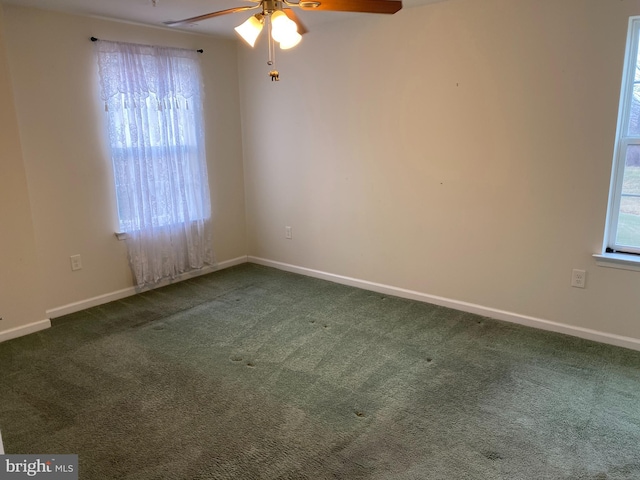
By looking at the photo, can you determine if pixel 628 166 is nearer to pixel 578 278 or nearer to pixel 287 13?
pixel 578 278

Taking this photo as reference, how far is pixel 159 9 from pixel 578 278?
3.55m

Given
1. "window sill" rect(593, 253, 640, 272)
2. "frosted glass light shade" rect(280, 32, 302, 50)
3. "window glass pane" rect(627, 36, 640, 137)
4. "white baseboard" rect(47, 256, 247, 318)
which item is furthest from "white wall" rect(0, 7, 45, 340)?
"window glass pane" rect(627, 36, 640, 137)

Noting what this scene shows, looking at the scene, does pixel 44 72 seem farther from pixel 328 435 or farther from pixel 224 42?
pixel 328 435

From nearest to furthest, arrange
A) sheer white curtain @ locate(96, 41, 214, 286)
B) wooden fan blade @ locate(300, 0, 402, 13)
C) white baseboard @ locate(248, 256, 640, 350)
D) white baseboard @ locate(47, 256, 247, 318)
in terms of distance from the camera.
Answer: wooden fan blade @ locate(300, 0, 402, 13) → white baseboard @ locate(248, 256, 640, 350) → white baseboard @ locate(47, 256, 247, 318) → sheer white curtain @ locate(96, 41, 214, 286)

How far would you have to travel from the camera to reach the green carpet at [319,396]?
2.07 meters

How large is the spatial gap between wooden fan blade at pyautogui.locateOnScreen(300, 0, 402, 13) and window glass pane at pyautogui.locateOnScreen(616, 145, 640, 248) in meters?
1.85

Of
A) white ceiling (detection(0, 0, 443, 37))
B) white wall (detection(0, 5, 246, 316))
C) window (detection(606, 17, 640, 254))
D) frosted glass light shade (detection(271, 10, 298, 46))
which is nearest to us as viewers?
frosted glass light shade (detection(271, 10, 298, 46))

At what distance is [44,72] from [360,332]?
3013mm

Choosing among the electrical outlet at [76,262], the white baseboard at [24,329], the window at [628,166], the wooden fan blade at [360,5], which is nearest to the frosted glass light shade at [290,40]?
the wooden fan blade at [360,5]

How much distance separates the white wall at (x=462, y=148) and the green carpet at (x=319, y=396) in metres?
0.43

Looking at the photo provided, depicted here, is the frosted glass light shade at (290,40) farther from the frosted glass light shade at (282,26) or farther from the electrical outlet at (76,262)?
the electrical outlet at (76,262)

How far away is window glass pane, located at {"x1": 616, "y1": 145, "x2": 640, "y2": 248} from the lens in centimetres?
296

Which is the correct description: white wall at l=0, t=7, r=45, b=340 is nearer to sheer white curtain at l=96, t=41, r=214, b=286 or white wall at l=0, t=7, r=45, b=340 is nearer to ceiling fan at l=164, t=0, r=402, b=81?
sheer white curtain at l=96, t=41, r=214, b=286

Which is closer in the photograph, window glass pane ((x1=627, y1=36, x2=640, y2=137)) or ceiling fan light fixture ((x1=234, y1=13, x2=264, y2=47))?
ceiling fan light fixture ((x1=234, y1=13, x2=264, y2=47))
